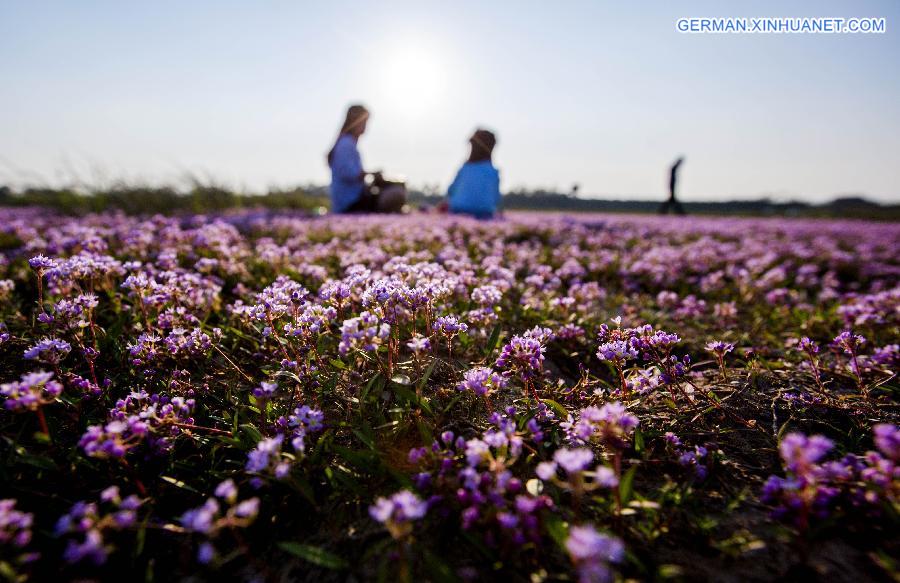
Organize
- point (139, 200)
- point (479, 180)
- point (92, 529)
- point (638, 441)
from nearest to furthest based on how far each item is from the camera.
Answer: point (92, 529)
point (638, 441)
point (139, 200)
point (479, 180)

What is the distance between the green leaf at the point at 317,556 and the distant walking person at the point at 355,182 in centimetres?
1424

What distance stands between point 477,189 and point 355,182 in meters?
4.33

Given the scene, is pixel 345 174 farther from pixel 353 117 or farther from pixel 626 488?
pixel 626 488

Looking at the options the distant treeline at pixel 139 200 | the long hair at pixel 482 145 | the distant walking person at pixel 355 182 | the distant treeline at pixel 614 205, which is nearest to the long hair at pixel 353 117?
the distant walking person at pixel 355 182

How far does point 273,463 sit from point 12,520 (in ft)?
3.16

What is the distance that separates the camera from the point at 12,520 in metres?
1.77

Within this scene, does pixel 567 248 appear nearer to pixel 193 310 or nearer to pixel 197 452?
pixel 193 310

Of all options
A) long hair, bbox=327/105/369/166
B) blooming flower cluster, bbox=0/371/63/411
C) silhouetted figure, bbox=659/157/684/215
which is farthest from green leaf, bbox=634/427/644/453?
silhouetted figure, bbox=659/157/684/215

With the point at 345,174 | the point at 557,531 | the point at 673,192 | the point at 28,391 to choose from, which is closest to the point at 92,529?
the point at 28,391

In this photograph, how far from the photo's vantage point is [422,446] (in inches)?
108

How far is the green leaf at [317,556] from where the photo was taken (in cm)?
196

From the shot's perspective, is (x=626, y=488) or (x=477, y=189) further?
(x=477, y=189)

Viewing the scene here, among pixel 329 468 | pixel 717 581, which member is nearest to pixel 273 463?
pixel 329 468

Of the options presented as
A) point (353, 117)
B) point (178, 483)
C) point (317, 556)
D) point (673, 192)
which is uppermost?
point (353, 117)
